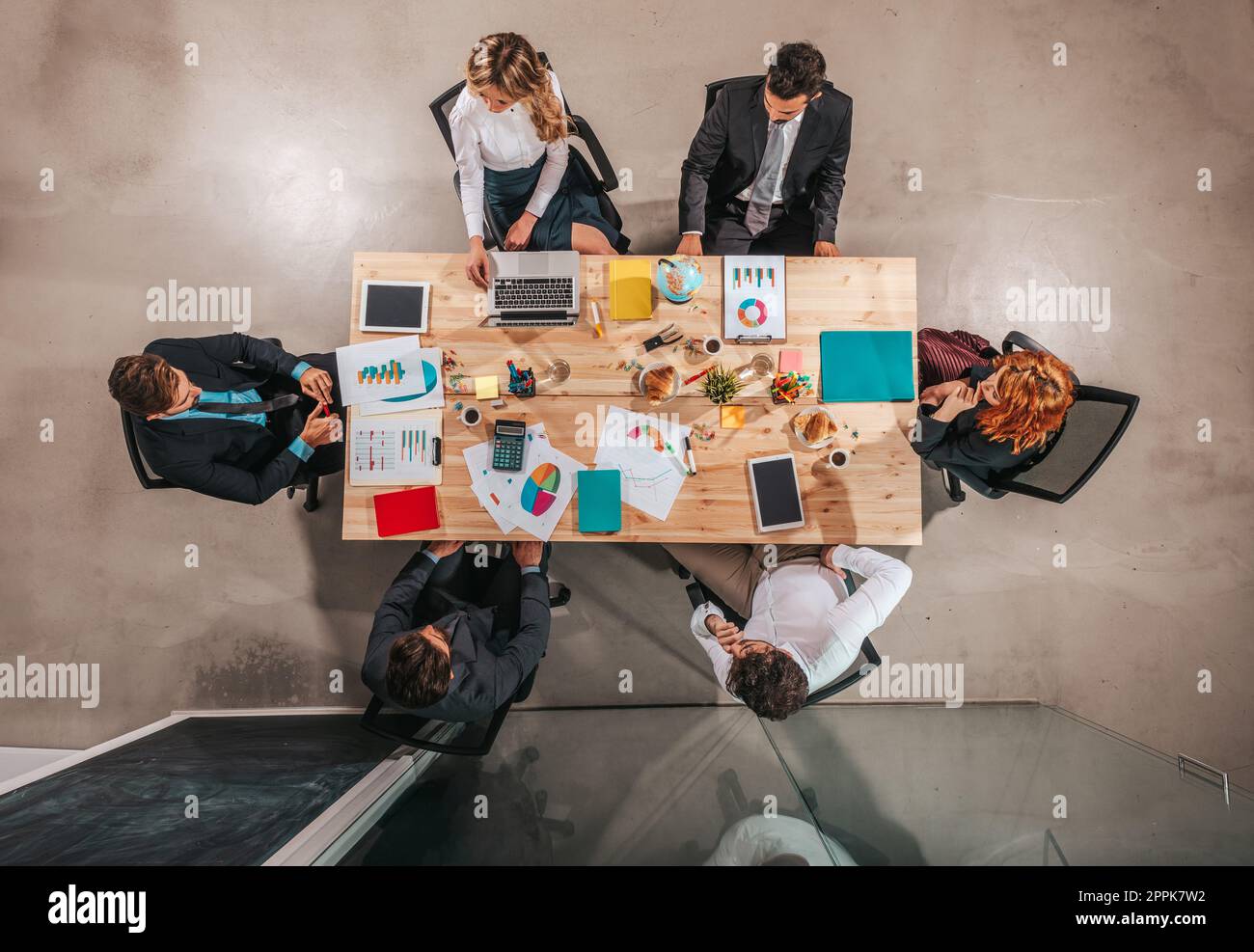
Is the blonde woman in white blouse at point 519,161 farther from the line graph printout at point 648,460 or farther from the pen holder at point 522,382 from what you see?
the line graph printout at point 648,460

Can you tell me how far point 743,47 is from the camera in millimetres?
3217

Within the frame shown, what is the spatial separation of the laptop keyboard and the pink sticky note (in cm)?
89

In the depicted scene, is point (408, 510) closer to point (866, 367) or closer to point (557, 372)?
point (557, 372)

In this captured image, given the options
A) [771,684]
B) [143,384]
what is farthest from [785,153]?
[143,384]

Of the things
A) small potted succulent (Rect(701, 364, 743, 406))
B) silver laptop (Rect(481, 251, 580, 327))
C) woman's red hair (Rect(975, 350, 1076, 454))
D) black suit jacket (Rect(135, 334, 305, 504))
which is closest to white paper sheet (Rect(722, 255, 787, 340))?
small potted succulent (Rect(701, 364, 743, 406))

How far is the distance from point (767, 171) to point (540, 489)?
1.74 meters

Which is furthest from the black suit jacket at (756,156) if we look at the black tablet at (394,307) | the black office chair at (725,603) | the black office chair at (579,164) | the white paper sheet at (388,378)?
the black office chair at (725,603)

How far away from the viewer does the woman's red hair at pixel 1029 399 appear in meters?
2.11

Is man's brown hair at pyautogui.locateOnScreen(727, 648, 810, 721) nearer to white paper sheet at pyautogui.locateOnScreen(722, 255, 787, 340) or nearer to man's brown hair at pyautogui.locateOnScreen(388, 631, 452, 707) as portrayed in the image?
man's brown hair at pyautogui.locateOnScreen(388, 631, 452, 707)

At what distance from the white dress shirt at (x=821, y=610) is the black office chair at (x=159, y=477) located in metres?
1.95

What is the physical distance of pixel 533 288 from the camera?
2340 millimetres
